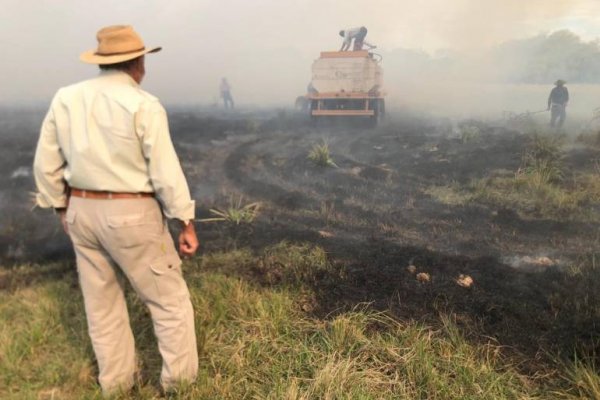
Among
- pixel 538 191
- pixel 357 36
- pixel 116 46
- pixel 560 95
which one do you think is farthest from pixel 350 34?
pixel 116 46

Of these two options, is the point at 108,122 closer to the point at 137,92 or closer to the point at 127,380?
the point at 137,92

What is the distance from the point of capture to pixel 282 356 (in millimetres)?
2602

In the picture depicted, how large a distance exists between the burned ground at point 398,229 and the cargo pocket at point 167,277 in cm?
124

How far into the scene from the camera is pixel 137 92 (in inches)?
78.8

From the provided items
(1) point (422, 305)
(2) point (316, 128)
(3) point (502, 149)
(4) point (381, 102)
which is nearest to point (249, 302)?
(1) point (422, 305)

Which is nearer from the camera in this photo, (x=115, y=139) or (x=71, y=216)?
(x=115, y=139)

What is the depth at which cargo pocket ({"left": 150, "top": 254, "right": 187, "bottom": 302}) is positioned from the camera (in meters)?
2.11

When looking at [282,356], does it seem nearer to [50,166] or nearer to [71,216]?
[71,216]

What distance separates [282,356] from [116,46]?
1.93 meters

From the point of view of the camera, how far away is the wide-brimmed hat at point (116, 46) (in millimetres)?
2051

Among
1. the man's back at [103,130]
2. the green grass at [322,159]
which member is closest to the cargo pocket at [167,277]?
the man's back at [103,130]

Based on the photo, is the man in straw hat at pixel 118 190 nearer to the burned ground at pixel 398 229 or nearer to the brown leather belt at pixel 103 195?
the brown leather belt at pixel 103 195

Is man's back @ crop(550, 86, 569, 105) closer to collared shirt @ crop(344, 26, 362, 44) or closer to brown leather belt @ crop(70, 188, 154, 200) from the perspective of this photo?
collared shirt @ crop(344, 26, 362, 44)

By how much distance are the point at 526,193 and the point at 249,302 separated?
177 inches
